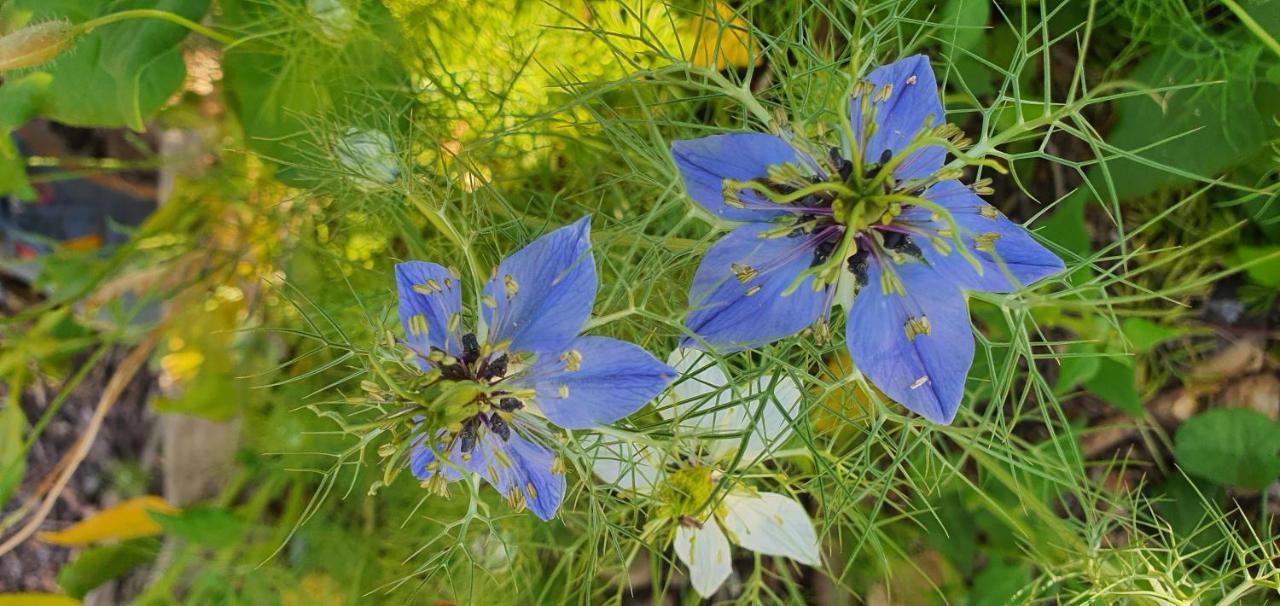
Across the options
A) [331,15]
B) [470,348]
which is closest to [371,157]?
[331,15]

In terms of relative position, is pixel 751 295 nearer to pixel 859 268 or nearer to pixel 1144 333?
pixel 859 268

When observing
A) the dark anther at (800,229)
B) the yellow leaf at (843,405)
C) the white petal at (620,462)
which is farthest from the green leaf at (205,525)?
the dark anther at (800,229)

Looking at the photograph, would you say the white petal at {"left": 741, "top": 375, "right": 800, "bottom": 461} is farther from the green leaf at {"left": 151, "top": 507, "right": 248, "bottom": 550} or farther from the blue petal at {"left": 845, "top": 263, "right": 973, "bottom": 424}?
the green leaf at {"left": 151, "top": 507, "right": 248, "bottom": 550}

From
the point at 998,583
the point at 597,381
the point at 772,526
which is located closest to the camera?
the point at 597,381

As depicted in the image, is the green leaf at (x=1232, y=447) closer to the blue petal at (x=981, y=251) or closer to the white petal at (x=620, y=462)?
the blue petal at (x=981, y=251)

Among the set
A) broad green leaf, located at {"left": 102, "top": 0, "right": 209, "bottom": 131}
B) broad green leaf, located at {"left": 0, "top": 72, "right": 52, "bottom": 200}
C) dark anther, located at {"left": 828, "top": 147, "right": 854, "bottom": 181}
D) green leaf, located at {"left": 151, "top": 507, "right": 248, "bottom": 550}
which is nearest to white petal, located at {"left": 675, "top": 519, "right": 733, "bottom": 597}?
dark anther, located at {"left": 828, "top": 147, "right": 854, "bottom": 181}

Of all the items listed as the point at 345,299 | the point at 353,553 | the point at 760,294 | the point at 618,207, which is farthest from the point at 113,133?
the point at 760,294
